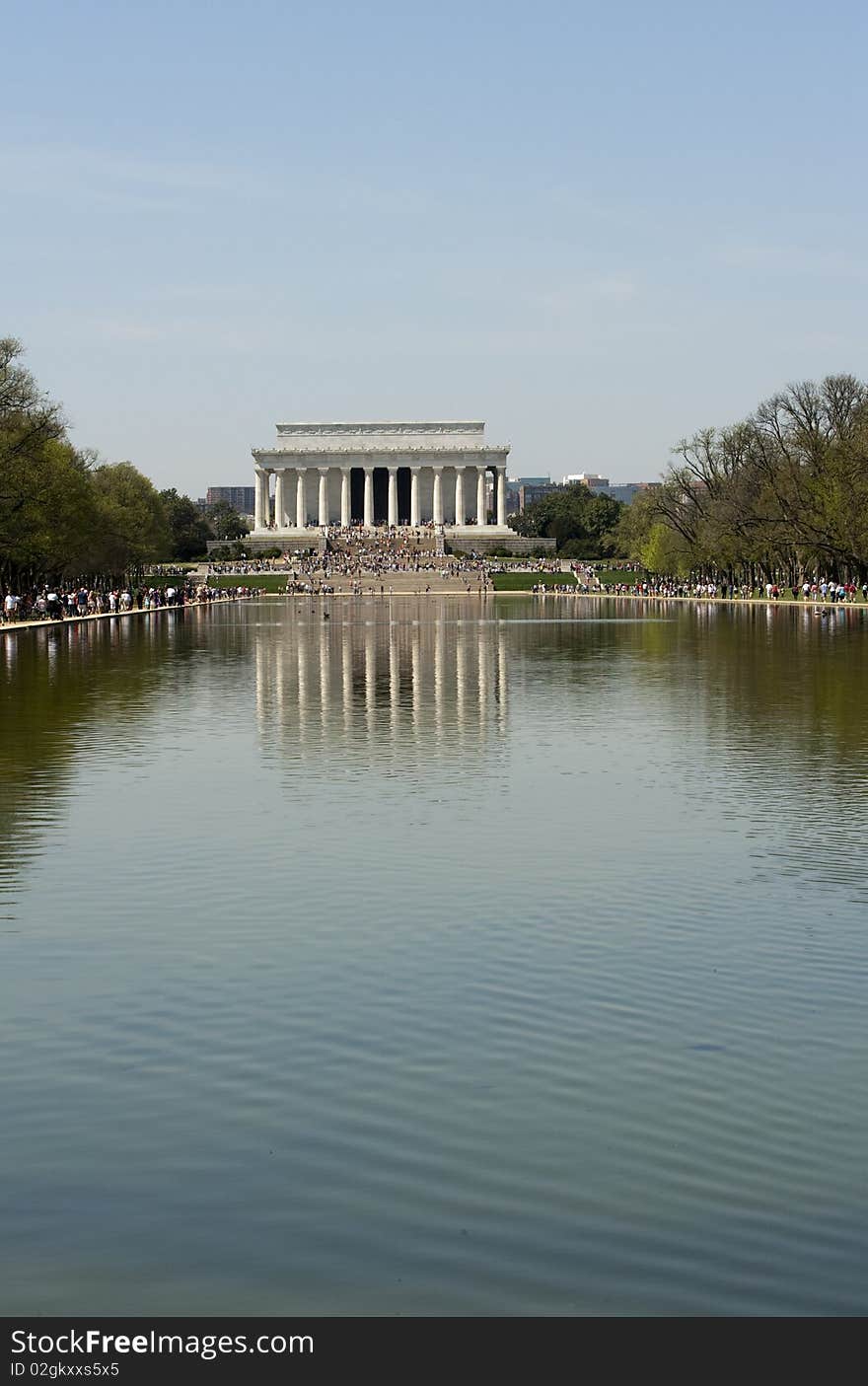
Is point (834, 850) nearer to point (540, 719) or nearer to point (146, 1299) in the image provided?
point (146, 1299)

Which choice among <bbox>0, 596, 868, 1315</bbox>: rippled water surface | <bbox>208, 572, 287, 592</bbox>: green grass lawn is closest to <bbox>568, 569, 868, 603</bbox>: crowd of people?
<bbox>208, 572, 287, 592</bbox>: green grass lawn

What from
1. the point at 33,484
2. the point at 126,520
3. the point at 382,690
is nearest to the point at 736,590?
the point at 126,520

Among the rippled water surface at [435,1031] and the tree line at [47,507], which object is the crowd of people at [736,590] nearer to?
the tree line at [47,507]

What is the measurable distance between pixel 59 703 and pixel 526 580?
127m

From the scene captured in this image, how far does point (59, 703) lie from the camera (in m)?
40.0

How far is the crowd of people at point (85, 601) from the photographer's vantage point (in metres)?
96.8

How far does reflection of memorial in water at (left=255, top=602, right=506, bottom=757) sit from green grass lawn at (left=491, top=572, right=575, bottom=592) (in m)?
81.6

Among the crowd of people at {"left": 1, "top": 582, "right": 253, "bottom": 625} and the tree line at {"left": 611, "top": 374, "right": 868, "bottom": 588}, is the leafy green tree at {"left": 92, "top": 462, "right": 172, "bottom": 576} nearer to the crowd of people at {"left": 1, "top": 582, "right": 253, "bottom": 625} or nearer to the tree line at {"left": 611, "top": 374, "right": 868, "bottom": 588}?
the crowd of people at {"left": 1, "top": 582, "right": 253, "bottom": 625}

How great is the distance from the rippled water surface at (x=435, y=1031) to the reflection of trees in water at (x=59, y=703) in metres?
0.23

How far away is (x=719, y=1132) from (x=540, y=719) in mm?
25498

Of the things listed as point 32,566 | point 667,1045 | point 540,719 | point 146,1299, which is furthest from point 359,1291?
point 32,566

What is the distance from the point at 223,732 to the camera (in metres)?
33.5

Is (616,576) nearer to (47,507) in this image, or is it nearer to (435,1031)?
(47,507)

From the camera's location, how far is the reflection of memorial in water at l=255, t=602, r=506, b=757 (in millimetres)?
31969
